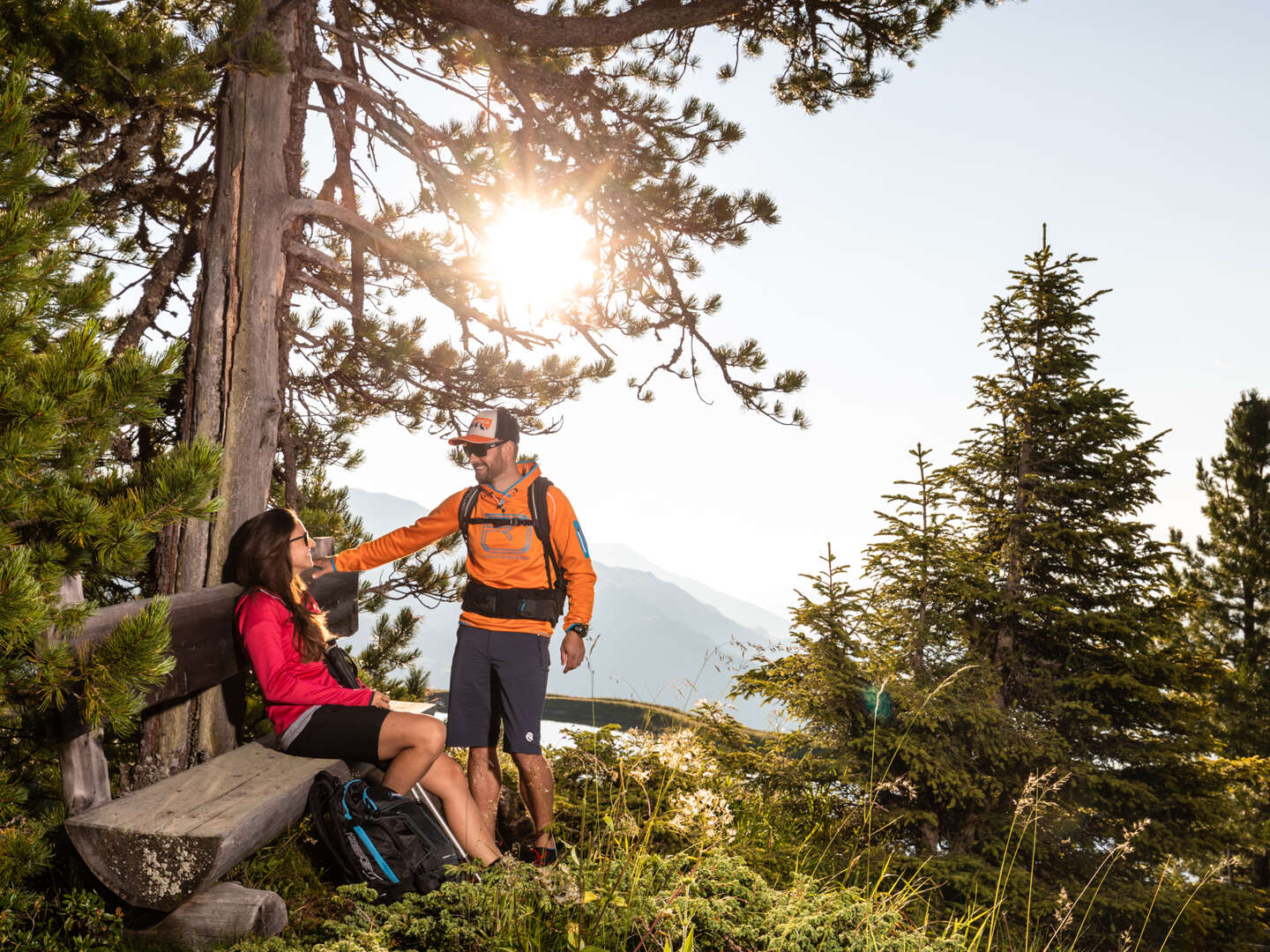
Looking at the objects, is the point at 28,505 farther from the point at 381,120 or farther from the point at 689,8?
the point at 689,8

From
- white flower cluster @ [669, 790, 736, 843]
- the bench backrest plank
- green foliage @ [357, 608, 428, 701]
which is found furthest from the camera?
green foliage @ [357, 608, 428, 701]

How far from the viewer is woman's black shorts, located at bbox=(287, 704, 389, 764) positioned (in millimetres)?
3521

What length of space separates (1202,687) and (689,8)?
8.60 metres

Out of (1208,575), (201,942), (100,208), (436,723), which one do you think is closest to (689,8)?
(100,208)

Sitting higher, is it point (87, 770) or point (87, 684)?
point (87, 684)

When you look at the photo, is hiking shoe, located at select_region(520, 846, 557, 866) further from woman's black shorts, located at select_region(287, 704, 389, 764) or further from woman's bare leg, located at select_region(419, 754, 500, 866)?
woman's black shorts, located at select_region(287, 704, 389, 764)

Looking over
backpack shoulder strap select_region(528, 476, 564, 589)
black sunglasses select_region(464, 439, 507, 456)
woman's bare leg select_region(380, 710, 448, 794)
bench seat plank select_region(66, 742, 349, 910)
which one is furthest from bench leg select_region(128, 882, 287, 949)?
black sunglasses select_region(464, 439, 507, 456)

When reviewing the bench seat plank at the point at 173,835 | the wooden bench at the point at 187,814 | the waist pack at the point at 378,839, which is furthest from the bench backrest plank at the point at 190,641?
the waist pack at the point at 378,839

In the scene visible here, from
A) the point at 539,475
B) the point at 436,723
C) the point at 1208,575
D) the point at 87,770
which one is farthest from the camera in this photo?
the point at 1208,575

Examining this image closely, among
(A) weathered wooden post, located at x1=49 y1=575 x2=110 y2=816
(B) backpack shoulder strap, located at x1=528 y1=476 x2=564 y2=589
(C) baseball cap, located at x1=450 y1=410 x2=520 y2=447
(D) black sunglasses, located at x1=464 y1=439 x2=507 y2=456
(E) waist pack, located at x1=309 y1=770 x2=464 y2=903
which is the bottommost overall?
(E) waist pack, located at x1=309 y1=770 x2=464 y2=903

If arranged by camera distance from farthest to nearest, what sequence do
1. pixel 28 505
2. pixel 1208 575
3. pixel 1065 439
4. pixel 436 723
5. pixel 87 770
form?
pixel 1208 575, pixel 1065 439, pixel 436 723, pixel 87 770, pixel 28 505

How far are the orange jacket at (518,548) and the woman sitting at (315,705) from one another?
65 centimetres

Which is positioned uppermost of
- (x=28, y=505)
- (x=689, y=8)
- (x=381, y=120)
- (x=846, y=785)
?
(x=689, y=8)

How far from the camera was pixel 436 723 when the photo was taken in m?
3.57
